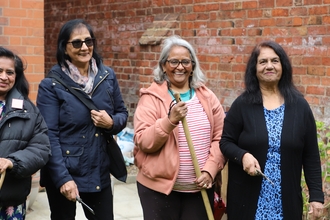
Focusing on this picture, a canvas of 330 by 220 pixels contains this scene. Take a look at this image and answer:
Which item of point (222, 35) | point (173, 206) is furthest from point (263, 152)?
point (222, 35)

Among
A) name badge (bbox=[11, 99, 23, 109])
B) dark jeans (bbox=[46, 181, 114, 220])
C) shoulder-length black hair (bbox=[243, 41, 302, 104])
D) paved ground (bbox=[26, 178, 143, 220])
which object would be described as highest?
shoulder-length black hair (bbox=[243, 41, 302, 104])

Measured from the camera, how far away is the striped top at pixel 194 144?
414 centimetres

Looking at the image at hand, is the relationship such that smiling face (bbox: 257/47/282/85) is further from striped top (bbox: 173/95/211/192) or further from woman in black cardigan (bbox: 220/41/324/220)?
striped top (bbox: 173/95/211/192)

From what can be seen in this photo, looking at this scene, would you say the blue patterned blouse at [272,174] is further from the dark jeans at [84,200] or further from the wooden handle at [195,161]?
the dark jeans at [84,200]

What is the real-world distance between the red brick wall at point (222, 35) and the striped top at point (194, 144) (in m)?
2.69

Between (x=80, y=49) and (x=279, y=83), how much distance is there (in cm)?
140

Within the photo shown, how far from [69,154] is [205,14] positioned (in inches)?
167

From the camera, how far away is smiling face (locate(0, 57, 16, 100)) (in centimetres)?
394

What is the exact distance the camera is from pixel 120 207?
706 cm

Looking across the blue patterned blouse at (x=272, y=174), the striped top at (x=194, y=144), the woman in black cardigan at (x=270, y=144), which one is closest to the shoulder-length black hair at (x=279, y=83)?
the woman in black cardigan at (x=270, y=144)

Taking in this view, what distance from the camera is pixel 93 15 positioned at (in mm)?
10375

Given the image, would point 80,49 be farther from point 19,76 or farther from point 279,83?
point 279,83

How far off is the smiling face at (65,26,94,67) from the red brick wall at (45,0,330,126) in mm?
3125

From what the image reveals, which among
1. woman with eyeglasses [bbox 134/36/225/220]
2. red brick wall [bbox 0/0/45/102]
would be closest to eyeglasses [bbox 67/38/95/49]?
woman with eyeglasses [bbox 134/36/225/220]
